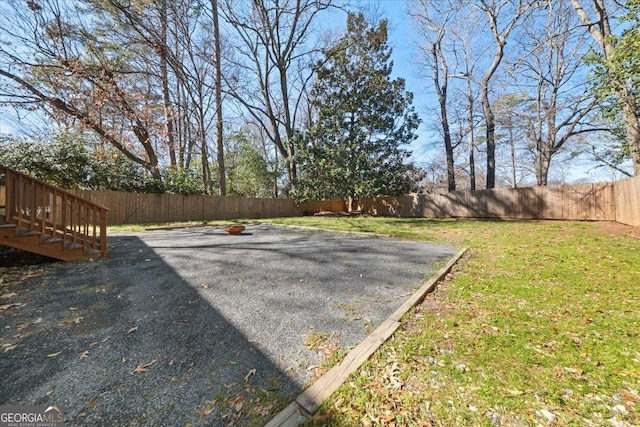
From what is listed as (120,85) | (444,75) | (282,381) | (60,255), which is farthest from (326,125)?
(282,381)

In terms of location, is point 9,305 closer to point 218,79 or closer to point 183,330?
point 183,330

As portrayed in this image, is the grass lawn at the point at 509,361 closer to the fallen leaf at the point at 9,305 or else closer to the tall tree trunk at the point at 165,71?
the fallen leaf at the point at 9,305

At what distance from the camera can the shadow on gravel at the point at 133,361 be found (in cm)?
145

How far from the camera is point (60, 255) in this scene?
4.15 metres

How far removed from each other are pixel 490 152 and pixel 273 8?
15338mm

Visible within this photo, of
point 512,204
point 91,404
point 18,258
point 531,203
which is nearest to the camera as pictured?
point 91,404

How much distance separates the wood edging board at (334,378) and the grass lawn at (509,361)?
0.18 ft

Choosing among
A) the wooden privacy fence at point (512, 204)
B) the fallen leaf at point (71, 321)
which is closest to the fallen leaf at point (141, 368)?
the fallen leaf at point (71, 321)

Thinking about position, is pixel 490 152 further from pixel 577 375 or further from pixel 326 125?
pixel 577 375

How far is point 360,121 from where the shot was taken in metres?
15.0

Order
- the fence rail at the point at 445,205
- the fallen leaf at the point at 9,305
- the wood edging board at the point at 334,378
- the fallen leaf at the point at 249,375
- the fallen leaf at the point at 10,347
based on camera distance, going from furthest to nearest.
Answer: the fence rail at the point at 445,205, the fallen leaf at the point at 9,305, the fallen leaf at the point at 10,347, the fallen leaf at the point at 249,375, the wood edging board at the point at 334,378

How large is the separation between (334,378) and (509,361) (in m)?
1.30

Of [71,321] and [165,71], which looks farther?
[165,71]

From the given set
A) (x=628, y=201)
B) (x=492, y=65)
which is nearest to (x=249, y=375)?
(x=628, y=201)
